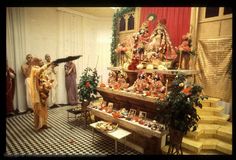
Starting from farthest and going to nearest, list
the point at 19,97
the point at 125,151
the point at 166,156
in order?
the point at 19,97
the point at 125,151
the point at 166,156

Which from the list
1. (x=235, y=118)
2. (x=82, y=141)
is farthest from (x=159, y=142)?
(x=82, y=141)

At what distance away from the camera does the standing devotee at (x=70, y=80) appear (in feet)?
21.8

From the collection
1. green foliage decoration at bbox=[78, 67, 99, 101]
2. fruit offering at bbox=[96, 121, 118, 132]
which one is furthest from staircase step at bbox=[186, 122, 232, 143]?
green foliage decoration at bbox=[78, 67, 99, 101]

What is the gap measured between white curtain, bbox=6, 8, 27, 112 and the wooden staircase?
487cm

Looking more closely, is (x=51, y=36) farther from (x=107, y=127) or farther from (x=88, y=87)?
(x=107, y=127)

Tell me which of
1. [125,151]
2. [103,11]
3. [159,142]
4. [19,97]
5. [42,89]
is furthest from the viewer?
[103,11]

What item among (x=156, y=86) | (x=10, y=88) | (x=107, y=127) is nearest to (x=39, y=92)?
(x=10, y=88)

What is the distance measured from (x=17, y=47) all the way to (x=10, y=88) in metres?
1.35

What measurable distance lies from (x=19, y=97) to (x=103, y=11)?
174 inches

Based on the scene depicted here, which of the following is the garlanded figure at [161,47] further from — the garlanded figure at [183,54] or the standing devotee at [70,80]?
the standing devotee at [70,80]

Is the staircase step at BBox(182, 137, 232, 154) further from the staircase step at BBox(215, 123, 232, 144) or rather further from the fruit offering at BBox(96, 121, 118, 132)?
the fruit offering at BBox(96, 121, 118, 132)
